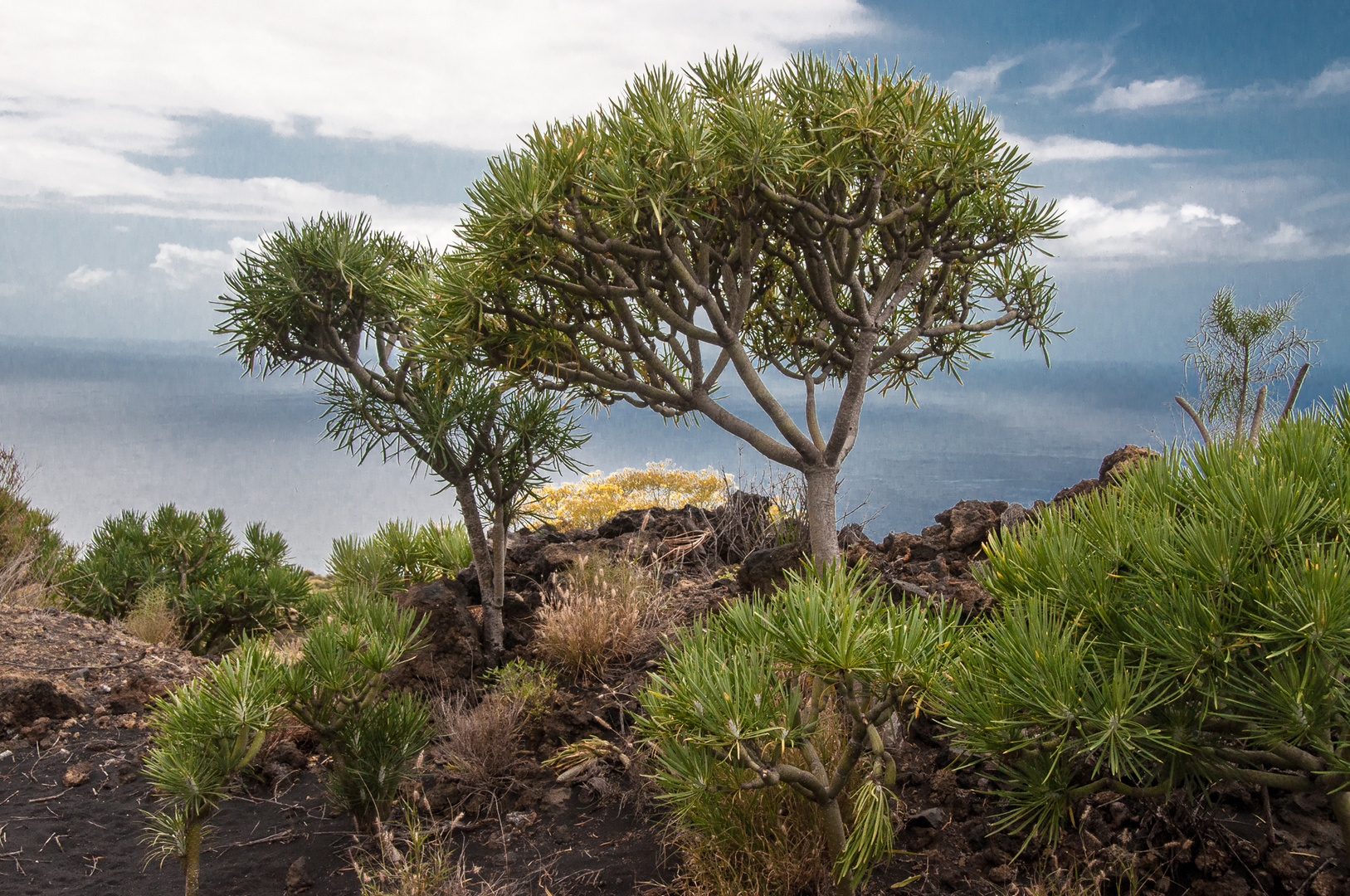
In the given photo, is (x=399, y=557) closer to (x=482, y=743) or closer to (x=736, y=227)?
(x=482, y=743)

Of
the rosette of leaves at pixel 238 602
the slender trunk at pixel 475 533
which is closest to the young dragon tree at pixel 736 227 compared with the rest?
the slender trunk at pixel 475 533

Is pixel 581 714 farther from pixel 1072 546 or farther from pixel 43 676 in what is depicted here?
pixel 43 676

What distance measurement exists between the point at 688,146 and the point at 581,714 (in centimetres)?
289

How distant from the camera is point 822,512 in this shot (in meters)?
4.51

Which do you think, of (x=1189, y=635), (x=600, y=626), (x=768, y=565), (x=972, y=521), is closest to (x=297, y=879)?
(x=600, y=626)

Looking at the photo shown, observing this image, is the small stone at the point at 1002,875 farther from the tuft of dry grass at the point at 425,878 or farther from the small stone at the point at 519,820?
the small stone at the point at 519,820

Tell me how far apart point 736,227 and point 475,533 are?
8.48 ft

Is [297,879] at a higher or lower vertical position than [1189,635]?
lower

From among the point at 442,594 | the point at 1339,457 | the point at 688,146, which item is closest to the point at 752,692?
the point at 1339,457

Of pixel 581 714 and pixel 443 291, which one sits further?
pixel 581 714

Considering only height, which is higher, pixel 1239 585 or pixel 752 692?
pixel 1239 585

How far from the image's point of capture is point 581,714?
15.6 feet

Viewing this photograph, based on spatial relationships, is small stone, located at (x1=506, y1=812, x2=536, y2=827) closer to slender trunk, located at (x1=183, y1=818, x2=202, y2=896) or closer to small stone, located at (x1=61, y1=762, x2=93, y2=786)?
slender trunk, located at (x1=183, y1=818, x2=202, y2=896)

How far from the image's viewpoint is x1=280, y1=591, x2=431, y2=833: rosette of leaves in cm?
366
